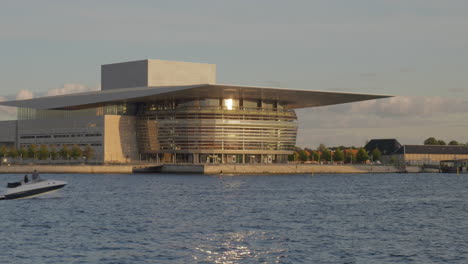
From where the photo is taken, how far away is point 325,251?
26156 millimetres

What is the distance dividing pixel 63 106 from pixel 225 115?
2512 cm

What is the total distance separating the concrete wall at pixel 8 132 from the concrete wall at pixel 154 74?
1833cm

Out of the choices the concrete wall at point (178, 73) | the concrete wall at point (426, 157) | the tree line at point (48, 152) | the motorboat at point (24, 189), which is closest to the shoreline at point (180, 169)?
the tree line at point (48, 152)

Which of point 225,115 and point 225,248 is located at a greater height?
point 225,115

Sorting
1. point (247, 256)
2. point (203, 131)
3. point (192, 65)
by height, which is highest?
point (192, 65)

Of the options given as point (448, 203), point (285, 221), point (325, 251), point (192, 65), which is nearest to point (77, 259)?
point (325, 251)

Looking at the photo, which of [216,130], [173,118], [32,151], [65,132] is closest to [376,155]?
[216,130]

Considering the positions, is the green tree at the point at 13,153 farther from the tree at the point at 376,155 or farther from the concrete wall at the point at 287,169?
the tree at the point at 376,155

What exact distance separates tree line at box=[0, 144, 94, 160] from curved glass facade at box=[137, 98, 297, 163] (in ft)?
31.8

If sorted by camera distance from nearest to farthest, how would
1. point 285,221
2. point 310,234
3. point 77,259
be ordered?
point 77,259, point 310,234, point 285,221

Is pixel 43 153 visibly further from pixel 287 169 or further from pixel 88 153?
pixel 287 169

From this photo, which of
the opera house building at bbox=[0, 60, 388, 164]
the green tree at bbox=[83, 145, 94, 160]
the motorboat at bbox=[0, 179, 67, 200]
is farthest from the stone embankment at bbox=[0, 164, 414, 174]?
the motorboat at bbox=[0, 179, 67, 200]

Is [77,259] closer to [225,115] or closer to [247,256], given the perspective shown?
[247,256]

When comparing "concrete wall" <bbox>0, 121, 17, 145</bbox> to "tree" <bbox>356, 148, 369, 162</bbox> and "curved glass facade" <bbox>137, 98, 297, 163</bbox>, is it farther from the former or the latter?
"tree" <bbox>356, 148, 369, 162</bbox>
